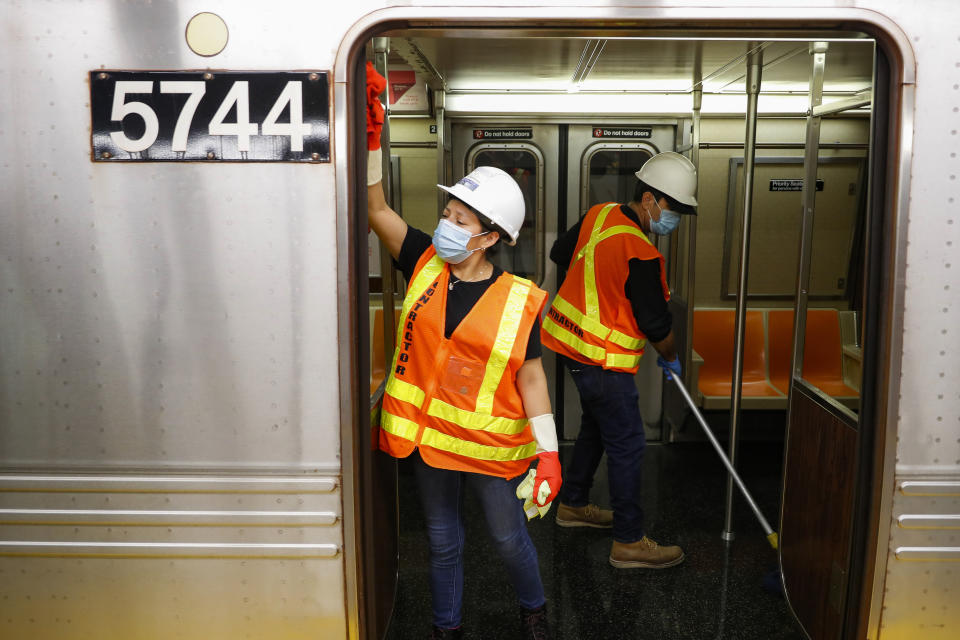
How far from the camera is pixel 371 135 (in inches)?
99.7

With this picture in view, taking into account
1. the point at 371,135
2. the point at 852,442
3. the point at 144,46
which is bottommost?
the point at 852,442

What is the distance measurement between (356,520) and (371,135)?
131 centimetres

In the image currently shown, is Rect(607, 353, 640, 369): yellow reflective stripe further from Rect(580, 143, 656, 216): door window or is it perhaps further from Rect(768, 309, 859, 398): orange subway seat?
Rect(768, 309, 859, 398): orange subway seat

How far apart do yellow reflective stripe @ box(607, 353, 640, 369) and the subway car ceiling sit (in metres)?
1.44

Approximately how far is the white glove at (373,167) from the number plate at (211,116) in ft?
1.17

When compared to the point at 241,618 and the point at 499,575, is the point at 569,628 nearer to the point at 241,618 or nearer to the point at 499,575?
the point at 499,575

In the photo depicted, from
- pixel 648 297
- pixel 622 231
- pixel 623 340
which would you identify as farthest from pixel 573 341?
pixel 622 231

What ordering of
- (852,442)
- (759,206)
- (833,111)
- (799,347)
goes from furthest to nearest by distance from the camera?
(759,206), (799,347), (833,111), (852,442)

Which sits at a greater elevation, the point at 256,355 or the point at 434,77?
the point at 434,77

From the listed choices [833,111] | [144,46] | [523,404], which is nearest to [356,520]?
[523,404]

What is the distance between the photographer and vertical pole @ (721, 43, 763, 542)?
3666 millimetres

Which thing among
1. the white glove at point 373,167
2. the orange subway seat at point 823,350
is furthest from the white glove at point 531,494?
the orange subway seat at point 823,350

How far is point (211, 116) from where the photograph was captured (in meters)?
2.26

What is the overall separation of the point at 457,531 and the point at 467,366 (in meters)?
0.71
